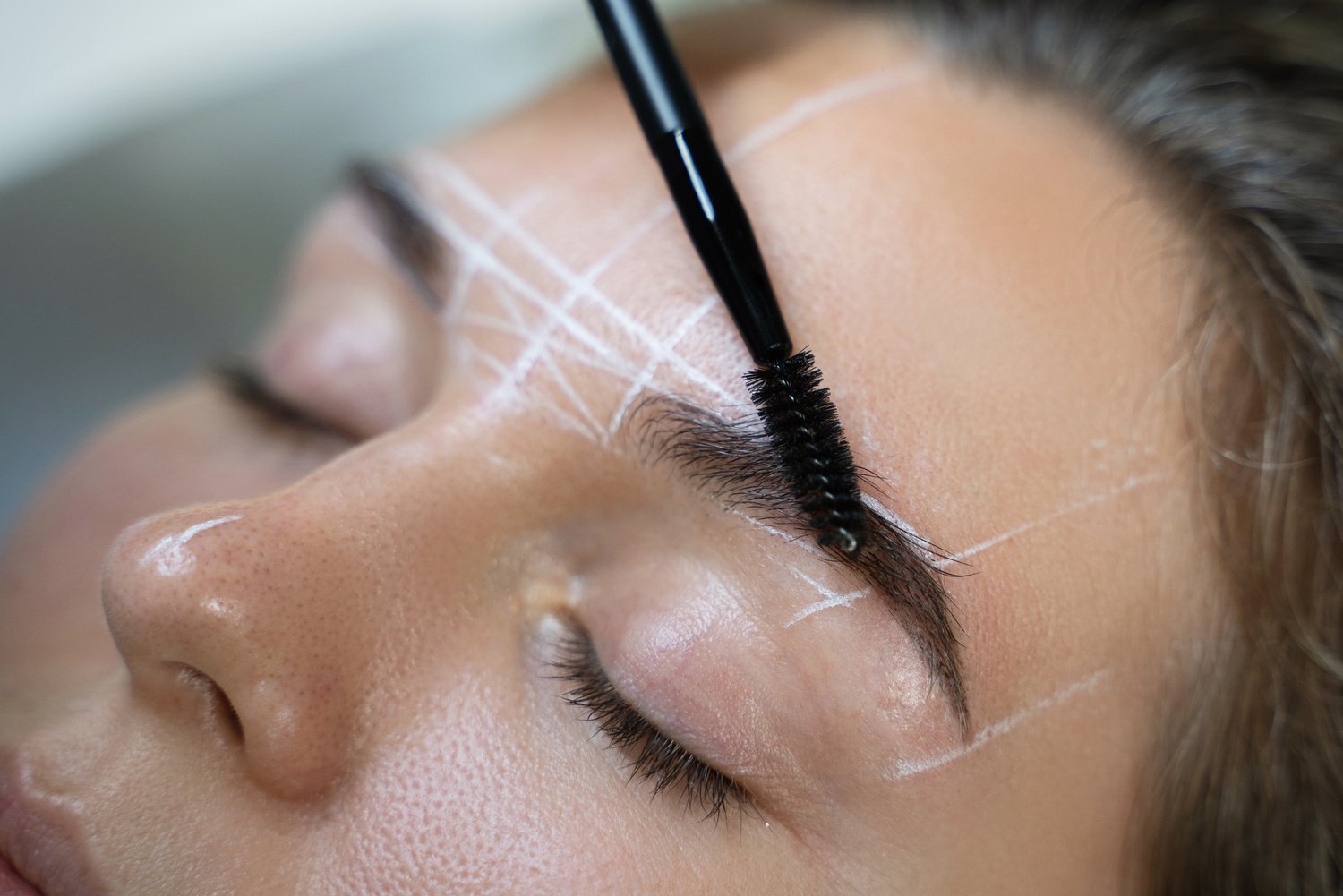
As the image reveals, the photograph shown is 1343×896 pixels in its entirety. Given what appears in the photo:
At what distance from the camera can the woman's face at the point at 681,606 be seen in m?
0.38

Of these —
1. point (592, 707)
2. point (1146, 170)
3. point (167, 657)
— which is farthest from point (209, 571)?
point (1146, 170)

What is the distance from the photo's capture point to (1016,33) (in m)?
0.57

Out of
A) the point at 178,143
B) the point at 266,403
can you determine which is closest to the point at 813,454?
the point at 266,403

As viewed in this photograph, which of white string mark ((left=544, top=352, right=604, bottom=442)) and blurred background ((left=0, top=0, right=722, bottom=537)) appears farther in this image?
blurred background ((left=0, top=0, right=722, bottom=537))

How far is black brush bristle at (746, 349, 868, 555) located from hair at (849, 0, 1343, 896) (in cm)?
19

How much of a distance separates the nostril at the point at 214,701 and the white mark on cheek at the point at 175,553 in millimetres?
40

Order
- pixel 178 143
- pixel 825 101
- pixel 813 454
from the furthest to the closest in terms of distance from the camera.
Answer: pixel 178 143 → pixel 825 101 → pixel 813 454

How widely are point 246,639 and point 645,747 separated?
0.17m

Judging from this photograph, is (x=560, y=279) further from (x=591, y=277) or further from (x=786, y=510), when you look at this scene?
(x=786, y=510)

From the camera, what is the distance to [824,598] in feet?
1.28

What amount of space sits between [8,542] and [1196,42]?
801mm

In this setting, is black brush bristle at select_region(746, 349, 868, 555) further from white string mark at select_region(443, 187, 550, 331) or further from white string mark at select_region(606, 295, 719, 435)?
white string mark at select_region(443, 187, 550, 331)

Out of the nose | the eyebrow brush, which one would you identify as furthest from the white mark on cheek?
the eyebrow brush

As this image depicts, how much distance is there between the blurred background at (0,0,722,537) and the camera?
85 centimetres
